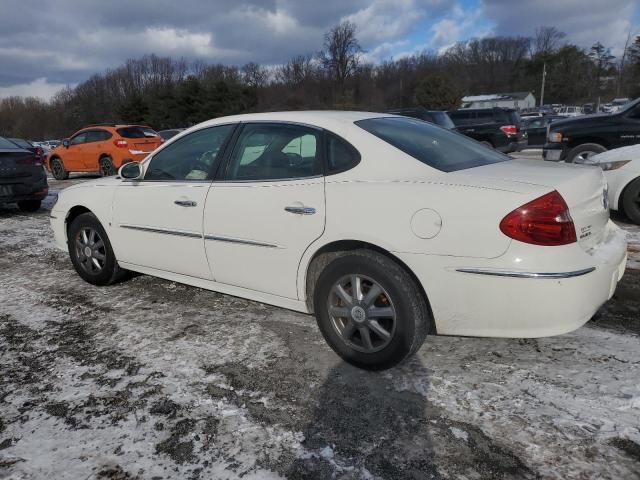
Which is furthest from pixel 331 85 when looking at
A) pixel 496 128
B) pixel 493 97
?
pixel 496 128

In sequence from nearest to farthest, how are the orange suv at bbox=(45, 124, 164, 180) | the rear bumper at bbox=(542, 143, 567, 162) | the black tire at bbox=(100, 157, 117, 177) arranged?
the rear bumper at bbox=(542, 143, 567, 162)
the orange suv at bbox=(45, 124, 164, 180)
the black tire at bbox=(100, 157, 117, 177)

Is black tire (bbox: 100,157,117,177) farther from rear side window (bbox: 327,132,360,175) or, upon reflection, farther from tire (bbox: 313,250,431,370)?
tire (bbox: 313,250,431,370)

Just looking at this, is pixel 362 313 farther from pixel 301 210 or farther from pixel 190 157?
pixel 190 157

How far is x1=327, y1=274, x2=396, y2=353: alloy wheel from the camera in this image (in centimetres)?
267

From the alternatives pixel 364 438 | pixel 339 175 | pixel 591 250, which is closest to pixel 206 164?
pixel 339 175

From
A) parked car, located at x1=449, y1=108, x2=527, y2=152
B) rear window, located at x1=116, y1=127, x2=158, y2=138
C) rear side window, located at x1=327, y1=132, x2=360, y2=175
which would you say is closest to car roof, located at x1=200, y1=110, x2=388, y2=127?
rear side window, located at x1=327, y1=132, x2=360, y2=175

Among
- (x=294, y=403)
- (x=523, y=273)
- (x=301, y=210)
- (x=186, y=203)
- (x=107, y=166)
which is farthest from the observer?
(x=107, y=166)

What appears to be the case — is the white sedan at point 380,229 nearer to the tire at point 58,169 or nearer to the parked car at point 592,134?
the parked car at point 592,134

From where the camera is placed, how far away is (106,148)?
13.8 metres

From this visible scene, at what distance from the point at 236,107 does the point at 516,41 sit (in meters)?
69.2

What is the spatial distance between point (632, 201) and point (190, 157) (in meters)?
5.28

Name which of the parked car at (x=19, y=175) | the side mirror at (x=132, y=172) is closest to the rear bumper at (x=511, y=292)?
the side mirror at (x=132, y=172)

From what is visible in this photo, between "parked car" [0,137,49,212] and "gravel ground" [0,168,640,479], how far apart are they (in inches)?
215

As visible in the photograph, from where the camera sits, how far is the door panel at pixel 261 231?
289 cm
